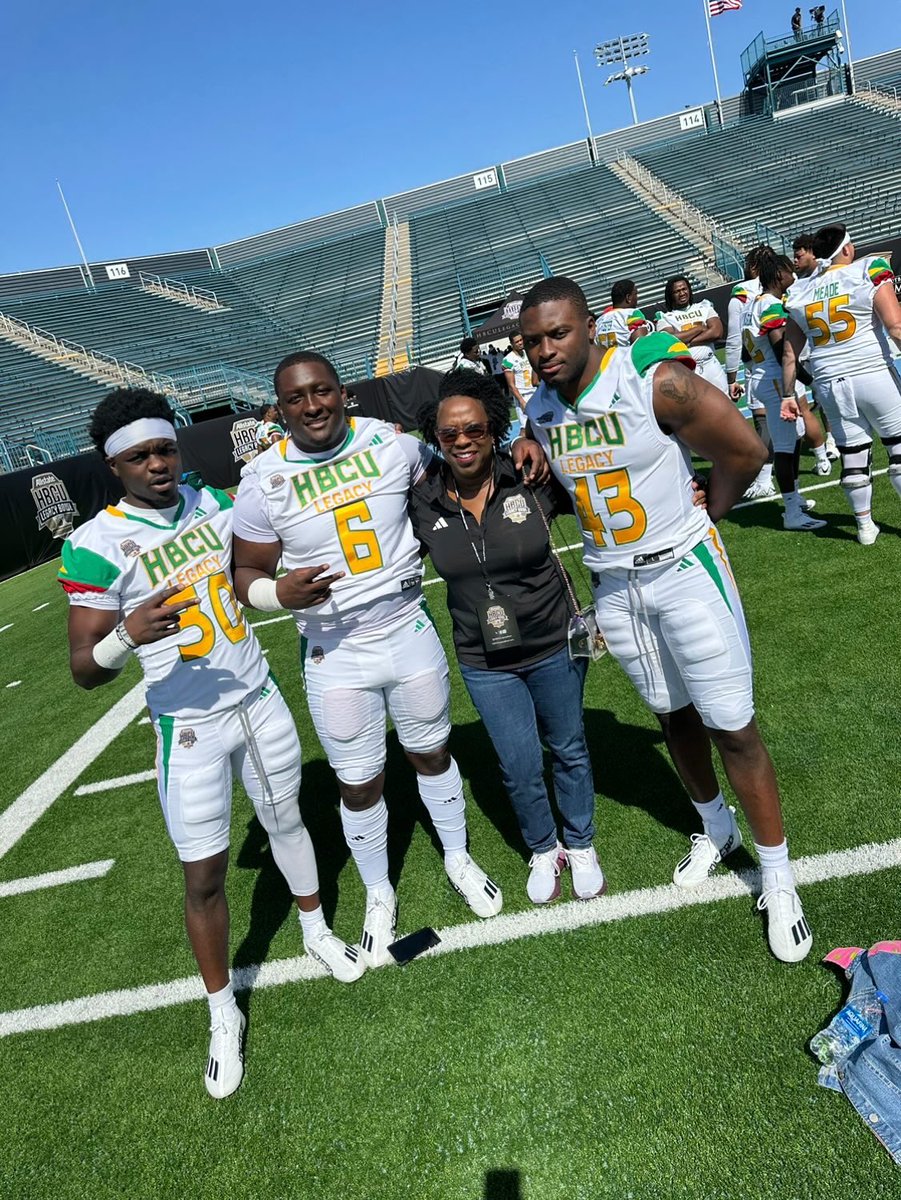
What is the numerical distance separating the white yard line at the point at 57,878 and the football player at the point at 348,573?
Result: 1960 millimetres

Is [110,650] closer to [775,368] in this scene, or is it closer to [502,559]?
[502,559]

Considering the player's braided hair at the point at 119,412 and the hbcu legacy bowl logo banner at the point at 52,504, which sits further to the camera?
the hbcu legacy bowl logo banner at the point at 52,504

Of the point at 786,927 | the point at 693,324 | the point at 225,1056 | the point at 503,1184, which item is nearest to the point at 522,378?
the point at 693,324

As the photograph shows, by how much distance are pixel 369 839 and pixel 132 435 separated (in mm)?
1778

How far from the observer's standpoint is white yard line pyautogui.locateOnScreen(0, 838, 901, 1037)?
291cm

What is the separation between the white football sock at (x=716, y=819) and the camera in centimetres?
304

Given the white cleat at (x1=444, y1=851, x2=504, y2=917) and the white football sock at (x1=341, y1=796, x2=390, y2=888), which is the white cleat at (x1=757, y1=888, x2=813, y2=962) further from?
the white football sock at (x1=341, y1=796, x2=390, y2=888)

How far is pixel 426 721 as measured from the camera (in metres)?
2.98

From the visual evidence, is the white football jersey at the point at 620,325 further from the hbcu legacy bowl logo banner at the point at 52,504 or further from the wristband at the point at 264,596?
the hbcu legacy bowl logo banner at the point at 52,504

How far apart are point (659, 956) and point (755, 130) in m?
41.5

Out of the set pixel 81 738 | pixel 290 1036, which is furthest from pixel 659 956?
pixel 81 738

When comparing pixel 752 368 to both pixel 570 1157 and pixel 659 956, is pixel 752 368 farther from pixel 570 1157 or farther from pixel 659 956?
pixel 570 1157

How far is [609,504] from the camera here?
2539 millimetres

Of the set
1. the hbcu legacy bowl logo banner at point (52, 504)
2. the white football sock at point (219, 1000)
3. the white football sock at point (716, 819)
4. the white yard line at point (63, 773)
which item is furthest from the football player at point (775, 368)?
the hbcu legacy bowl logo banner at point (52, 504)
